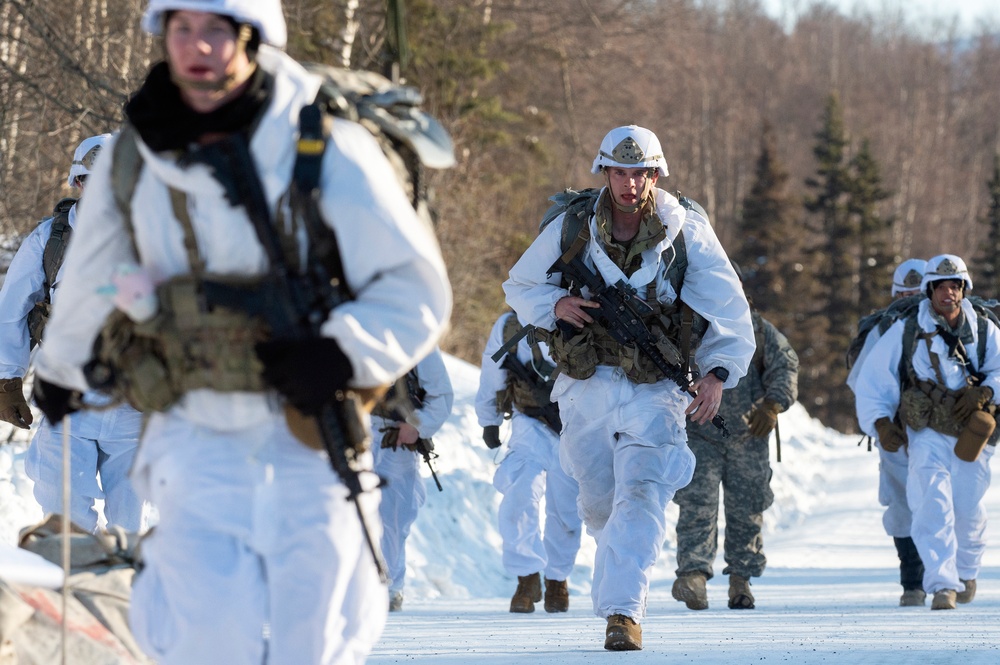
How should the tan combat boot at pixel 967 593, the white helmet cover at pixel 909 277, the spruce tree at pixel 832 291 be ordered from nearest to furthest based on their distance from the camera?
the tan combat boot at pixel 967 593
the white helmet cover at pixel 909 277
the spruce tree at pixel 832 291

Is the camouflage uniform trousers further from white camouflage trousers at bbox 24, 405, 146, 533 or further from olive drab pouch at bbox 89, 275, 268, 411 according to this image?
olive drab pouch at bbox 89, 275, 268, 411

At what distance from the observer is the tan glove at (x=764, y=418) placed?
11.9m

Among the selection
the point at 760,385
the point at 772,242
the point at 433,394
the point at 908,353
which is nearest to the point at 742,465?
the point at 760,385

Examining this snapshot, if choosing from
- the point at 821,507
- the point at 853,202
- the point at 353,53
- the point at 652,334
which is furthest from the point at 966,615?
the point at 853,202

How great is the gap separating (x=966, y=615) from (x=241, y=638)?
23.4ft

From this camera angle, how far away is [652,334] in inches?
317

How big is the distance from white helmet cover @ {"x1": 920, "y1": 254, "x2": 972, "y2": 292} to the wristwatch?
4.22 meters

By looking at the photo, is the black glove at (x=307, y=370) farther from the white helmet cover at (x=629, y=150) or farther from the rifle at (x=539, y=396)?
the rifle at (x=539, y=396)

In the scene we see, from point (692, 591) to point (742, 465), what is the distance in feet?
4.59

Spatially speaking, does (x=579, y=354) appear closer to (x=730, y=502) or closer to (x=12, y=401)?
(x=12, y=401)

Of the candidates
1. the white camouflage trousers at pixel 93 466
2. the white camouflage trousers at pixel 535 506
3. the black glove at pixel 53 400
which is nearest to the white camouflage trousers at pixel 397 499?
the white camouflage trousers at pixel 535 506

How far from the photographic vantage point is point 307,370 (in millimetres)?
3934

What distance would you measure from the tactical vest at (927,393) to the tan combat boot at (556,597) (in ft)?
8.86

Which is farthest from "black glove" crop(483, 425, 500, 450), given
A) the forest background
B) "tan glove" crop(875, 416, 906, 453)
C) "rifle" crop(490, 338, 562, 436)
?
"tan glove" crop(875, 416, 906, 453)
